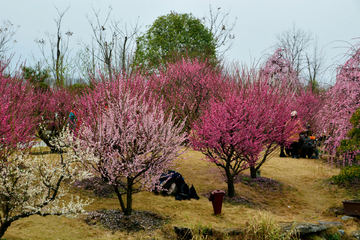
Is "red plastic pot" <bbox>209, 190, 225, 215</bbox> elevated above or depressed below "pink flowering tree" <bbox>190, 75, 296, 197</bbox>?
below

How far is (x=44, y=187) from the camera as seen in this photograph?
4059mm

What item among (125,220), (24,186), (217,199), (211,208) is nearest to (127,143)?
(125,220)

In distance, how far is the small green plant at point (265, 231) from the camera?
→ 5244 mm

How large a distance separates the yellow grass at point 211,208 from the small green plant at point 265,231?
30cm

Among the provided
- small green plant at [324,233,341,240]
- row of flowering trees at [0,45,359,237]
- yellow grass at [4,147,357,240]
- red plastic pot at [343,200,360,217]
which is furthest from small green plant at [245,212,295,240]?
red plastic pot at [343,200,360,217]

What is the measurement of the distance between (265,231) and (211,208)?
1726 mm

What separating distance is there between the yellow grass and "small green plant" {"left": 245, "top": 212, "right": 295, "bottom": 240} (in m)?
A: 0.30

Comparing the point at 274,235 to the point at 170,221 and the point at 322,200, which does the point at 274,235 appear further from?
the point at 322,200

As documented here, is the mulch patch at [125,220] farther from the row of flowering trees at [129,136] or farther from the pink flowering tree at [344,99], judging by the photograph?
the pink flowering tree at [344,99]

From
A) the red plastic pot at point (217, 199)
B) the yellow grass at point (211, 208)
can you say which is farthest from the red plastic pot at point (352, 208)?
the red plastic pot at point (217, 199)

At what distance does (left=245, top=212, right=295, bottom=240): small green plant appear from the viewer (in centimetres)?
A: 524

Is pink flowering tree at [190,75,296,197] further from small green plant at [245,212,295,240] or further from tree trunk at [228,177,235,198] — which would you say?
small green plant at [245,212,295,240]

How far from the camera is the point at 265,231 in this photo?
17.4 ft

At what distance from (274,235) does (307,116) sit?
1625 cm
